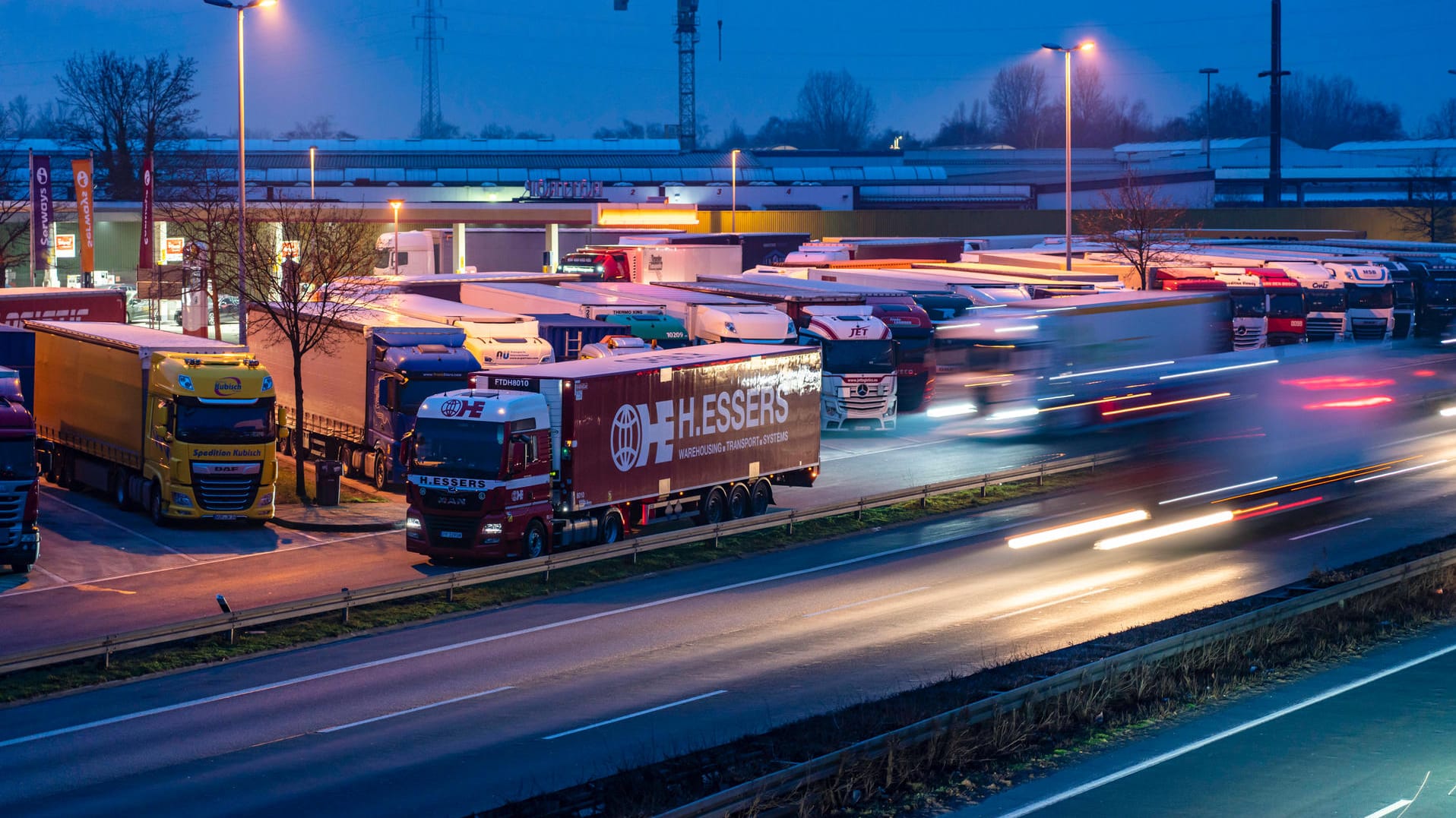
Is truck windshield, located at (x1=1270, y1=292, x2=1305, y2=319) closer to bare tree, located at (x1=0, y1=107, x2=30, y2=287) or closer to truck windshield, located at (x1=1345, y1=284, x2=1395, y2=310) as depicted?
truck windshield, located at (x1=1345, y1=284, x2=1395, y2=310)

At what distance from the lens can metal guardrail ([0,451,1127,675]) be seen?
64.0 feet

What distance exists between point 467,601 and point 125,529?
9511mm

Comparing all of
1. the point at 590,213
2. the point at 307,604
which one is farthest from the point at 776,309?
the point at 590,213

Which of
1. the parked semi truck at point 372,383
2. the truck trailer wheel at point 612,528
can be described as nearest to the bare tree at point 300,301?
the parked semi truck at point 372,383

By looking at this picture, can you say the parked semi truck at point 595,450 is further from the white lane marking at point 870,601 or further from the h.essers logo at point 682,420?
the white lane marking at point 870,601

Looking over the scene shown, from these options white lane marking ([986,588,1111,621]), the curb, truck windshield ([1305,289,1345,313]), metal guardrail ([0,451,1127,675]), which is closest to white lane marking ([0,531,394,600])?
the curb

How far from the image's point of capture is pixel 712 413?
2939 cm

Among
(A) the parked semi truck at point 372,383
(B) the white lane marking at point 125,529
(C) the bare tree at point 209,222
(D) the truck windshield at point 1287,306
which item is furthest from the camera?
(D) the truck windshield at point 1287,306

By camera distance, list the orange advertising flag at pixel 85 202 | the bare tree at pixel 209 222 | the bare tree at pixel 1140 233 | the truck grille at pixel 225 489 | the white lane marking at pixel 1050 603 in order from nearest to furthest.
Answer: the white lane marking at pixel 1050 603, the truck grille at pixel 225 489, the bare tree at pixel 209 222, the orange advertising flag at pixel 85 202, the bare tree at pixel 1140 233

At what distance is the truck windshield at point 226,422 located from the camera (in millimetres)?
28891

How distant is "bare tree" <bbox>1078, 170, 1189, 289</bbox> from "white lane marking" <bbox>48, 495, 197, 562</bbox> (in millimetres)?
44622

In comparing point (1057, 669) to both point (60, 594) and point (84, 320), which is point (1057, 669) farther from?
point (84, 320)

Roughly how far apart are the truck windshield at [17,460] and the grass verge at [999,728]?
49.6ft

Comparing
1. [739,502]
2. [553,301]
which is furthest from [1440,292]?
[739,502]
